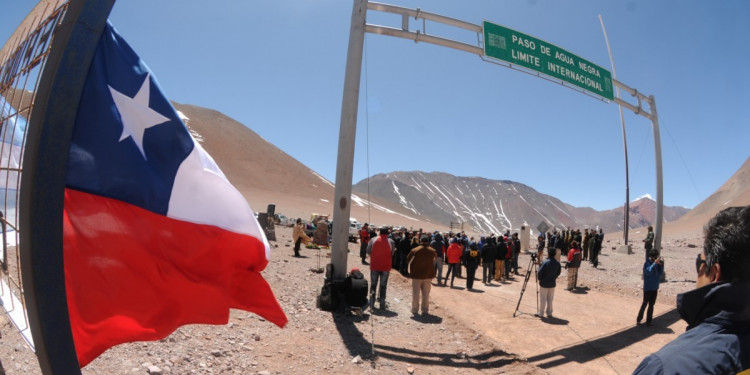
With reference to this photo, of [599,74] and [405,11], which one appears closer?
[405,11]

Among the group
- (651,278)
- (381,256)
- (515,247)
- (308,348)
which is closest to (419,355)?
(308,348)

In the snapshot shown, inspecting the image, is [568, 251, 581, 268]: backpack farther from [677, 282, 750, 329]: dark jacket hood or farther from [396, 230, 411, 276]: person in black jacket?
[677, 282, 750, 329]: dark jacket hood

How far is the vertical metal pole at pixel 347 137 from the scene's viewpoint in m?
8.02

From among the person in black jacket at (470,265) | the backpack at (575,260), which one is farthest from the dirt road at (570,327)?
the backpack at (575,260)

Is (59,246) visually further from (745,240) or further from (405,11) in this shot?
(405,11)

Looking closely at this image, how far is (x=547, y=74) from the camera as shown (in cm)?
1119

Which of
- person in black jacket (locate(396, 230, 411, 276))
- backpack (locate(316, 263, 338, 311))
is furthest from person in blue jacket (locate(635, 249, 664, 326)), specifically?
person in black jacket (locate(396, 230, 411, 276))

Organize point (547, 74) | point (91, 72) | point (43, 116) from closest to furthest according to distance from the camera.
A: point (43, 116) → point (91, 72) → point (547, 74)

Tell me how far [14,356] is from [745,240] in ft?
15.4

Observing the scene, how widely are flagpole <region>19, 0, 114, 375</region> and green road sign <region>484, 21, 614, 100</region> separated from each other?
9.80 meters

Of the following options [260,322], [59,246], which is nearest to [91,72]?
[59,246]

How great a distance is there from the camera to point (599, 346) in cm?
737

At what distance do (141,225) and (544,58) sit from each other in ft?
37.1

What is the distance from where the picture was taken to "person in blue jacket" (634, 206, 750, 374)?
48.8 inches
